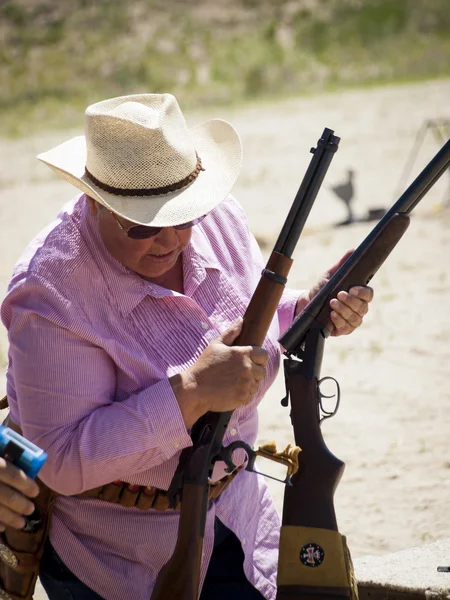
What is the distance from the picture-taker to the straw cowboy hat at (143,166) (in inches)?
104

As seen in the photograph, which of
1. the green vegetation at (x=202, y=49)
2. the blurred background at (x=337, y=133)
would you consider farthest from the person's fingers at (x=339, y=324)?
the green vegetation at (x=202, y=49)

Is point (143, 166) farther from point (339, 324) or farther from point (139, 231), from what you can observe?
point (339, 324)

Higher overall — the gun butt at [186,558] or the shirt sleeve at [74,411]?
the shirt sleeve at [74,411]

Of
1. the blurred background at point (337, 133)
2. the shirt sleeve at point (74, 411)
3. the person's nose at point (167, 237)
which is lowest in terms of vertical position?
the shirt sleeve at point (74, 411)

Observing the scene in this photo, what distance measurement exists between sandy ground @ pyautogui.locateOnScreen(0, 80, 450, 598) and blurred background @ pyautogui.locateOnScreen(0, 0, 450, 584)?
0.02 meters

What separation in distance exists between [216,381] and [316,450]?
0.54 meters

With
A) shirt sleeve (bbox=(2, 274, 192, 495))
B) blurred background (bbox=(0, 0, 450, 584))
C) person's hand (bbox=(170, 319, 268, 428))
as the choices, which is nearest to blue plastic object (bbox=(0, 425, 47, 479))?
shirt sleeve (bbox=(2, 274, 192, 495))

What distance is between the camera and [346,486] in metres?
4.99

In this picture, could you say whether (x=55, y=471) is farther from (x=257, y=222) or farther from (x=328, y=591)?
(x=257, y=222)

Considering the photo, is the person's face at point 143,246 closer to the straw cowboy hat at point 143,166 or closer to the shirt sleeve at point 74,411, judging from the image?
the straw cowboy hat at point 143,166

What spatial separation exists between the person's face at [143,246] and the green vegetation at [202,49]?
1744 cm

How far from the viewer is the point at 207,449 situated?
8.87 ft

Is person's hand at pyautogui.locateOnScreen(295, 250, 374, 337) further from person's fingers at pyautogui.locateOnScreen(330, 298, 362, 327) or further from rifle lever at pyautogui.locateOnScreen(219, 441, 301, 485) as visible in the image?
rifle lever at pyautogui.locateOnScreen(219, 441, 301, 485)

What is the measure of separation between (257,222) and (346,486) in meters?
6.56
